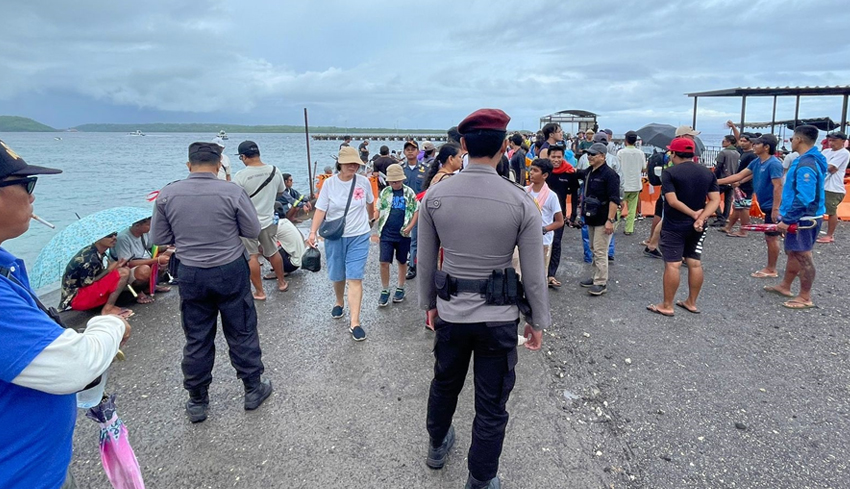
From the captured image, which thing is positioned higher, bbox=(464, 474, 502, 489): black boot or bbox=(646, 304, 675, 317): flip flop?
bbox=(646, 304, 675, 317): flip flop

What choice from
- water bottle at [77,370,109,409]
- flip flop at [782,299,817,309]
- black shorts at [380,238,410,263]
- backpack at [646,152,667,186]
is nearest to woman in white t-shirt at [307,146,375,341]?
black shorts at [380,238,410,263]

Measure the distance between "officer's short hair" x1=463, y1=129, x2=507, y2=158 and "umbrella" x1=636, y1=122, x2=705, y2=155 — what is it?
45.3ft

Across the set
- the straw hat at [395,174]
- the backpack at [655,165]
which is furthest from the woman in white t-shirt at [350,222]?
the backpack at [655,165]

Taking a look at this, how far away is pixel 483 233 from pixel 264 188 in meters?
4.04

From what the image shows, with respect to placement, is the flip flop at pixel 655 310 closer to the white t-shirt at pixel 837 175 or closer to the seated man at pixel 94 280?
the white t-shirt at pixel 837 175

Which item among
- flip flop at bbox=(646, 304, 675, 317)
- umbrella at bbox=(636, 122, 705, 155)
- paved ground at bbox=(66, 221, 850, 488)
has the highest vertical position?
umbrella at bbox=(636, 122, 705, 155)

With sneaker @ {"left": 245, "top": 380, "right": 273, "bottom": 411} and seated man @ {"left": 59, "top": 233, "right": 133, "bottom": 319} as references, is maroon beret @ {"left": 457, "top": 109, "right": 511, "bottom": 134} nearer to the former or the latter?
sneaker @ {"left": 245, "top": 380, "right": 273, "bottom": 411}

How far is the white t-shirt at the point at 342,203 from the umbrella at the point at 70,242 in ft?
7.59

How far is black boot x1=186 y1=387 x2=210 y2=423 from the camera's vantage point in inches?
129

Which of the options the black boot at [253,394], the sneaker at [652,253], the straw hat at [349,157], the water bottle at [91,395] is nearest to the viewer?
the water bottle at [91,395]

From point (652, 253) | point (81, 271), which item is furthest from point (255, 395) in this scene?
point (652, 253)

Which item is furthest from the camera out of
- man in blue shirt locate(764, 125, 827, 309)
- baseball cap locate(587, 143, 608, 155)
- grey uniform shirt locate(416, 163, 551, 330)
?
baseball cap locate(587, 143, 608, 155)

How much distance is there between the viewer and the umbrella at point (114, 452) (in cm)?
196

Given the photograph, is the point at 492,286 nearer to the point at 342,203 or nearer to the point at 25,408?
the point at 25,408
